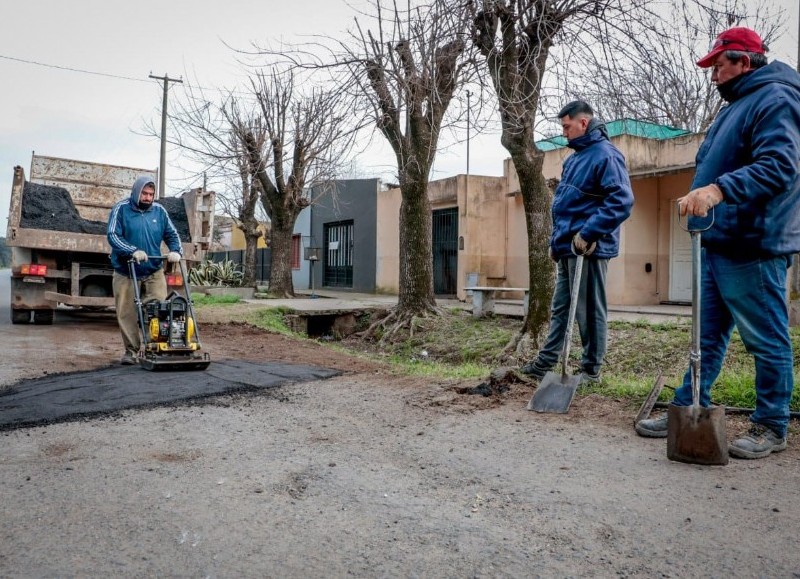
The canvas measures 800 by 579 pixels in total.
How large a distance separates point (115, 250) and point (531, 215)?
16.9ft

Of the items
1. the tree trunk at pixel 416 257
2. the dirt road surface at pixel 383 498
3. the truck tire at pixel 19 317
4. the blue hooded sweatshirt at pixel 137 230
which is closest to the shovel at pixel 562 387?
the dirt road surface at pixel 383 498

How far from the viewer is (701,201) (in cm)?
325

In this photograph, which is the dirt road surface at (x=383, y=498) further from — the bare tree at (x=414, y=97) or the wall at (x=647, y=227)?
the wall at (x=647, y=227)

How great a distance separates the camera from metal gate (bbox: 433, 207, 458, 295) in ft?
63.0

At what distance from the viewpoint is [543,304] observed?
895 centimetres

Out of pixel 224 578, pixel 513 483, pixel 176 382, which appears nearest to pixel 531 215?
pixel 176 382

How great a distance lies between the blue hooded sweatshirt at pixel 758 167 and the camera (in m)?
3.31

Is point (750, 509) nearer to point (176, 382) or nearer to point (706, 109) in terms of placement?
point (176, 382)

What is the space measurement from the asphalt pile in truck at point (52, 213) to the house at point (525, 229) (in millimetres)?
7244

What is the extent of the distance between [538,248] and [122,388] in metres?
5.59

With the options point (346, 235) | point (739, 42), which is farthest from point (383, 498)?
point (346, 235)

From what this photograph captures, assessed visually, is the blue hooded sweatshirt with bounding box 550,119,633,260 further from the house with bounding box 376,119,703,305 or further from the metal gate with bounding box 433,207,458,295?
the metal gate with bounding box 433,207,458,295

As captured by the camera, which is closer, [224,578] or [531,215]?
[224,578]

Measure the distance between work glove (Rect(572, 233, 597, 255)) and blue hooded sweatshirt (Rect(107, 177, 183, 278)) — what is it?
13.7 feet
